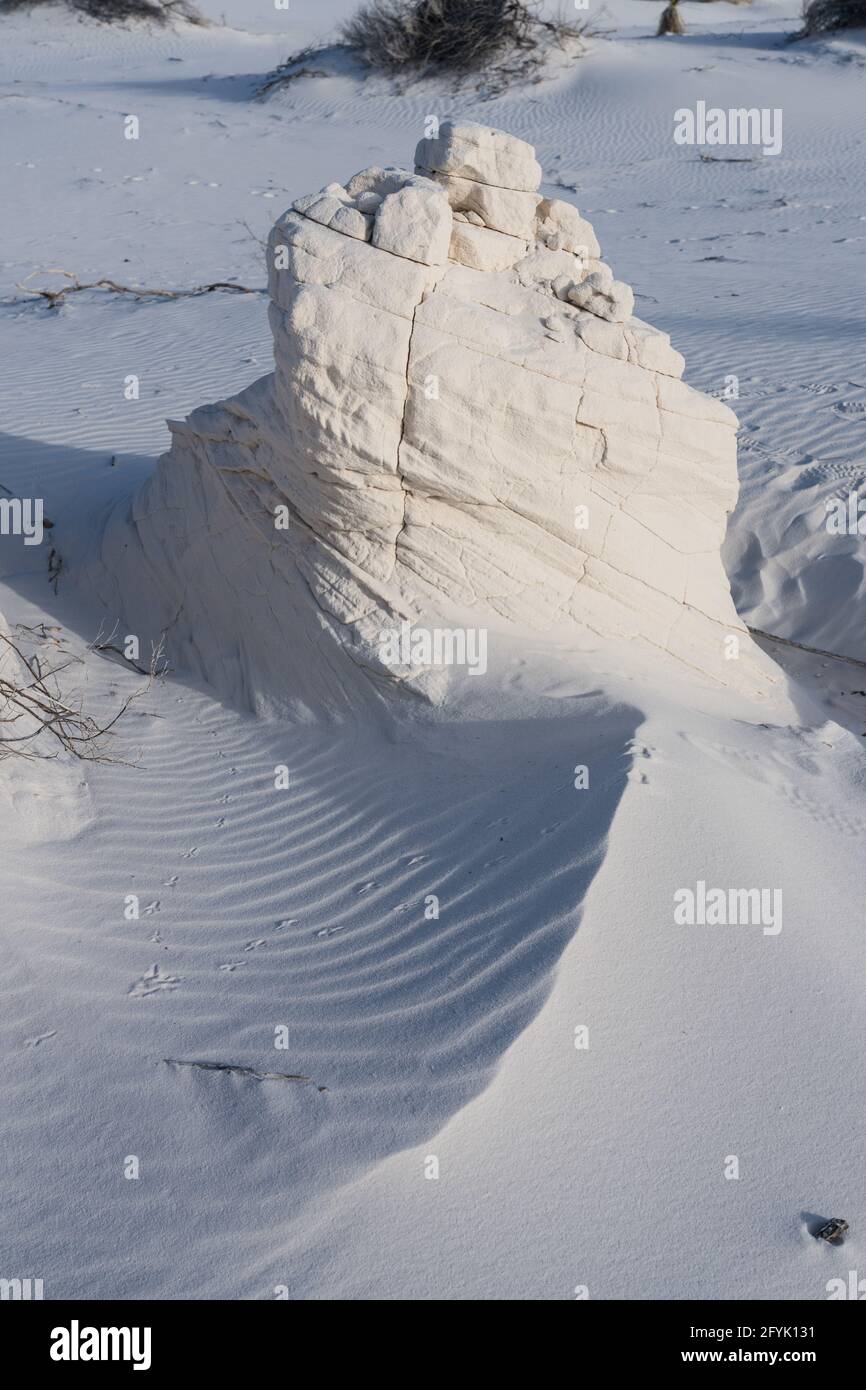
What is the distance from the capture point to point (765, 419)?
9180 millimetres

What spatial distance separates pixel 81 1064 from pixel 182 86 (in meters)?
23.5

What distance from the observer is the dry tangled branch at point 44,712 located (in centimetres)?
529

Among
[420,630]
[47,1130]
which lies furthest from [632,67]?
[47,1130]

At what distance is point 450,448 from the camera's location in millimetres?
5500

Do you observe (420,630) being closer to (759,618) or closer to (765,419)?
(759,618)

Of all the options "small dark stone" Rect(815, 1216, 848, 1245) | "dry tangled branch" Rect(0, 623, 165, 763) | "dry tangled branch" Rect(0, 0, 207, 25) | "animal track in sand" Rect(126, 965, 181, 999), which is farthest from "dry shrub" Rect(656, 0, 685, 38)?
"small dark stone" Rect(815, 1216, 848, 1245)

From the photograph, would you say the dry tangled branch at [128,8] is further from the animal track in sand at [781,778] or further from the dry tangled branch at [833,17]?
the animal track in sand at [781,778]

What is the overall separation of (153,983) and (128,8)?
99.7 feet

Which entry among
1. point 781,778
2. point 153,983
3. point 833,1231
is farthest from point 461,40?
point 833,1231

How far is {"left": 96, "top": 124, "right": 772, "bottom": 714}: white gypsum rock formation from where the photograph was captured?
5359 millimetres

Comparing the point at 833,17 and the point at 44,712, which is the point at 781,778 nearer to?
the point at 44,712

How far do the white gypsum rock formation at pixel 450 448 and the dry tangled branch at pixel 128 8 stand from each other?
26974mm
